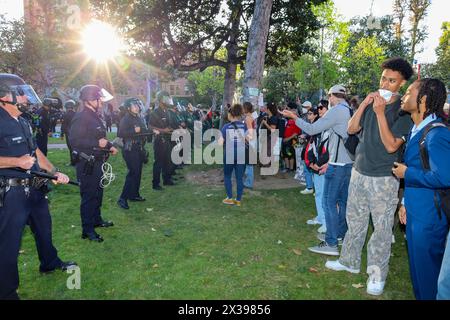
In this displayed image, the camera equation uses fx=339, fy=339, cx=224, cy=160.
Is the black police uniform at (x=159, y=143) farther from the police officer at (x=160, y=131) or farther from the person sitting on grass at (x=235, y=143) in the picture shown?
the person sitting on grass at (x=235, y=143)

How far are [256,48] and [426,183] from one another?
915 cm

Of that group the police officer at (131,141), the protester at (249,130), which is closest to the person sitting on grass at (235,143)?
the protester at (249,130)

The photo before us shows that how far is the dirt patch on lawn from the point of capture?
10.1 m

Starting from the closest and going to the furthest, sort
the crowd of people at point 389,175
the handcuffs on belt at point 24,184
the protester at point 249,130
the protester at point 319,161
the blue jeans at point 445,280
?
the blue jeans at point 445,280 < the crowd of people at point 389,175 < the handcuffs on belt at point 24,184 < the protester at point 319,161 < the protester at point 249,130

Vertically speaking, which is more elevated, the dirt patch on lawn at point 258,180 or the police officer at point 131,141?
the police officer at point 131,141

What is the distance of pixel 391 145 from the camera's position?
374 cm

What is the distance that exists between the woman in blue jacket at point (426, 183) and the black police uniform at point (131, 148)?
5698 mm

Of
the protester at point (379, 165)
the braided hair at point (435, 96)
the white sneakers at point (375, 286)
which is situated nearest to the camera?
the braided hair at point (435, 96)

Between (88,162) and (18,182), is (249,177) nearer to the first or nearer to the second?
(88,162)

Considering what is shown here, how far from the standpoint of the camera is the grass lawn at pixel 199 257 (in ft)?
13.7

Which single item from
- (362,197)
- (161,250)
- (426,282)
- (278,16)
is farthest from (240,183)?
(278,16)

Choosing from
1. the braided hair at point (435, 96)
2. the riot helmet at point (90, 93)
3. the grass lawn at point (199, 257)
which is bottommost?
the grass lawn at point (199, 257)

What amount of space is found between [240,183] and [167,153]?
9.99ft

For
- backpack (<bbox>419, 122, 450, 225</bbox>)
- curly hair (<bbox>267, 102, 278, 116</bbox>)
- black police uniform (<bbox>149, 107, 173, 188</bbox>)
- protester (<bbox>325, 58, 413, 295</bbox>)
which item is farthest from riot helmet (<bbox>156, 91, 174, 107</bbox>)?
backpack (<bbox>419, 122, 450, 225</bbox>)
